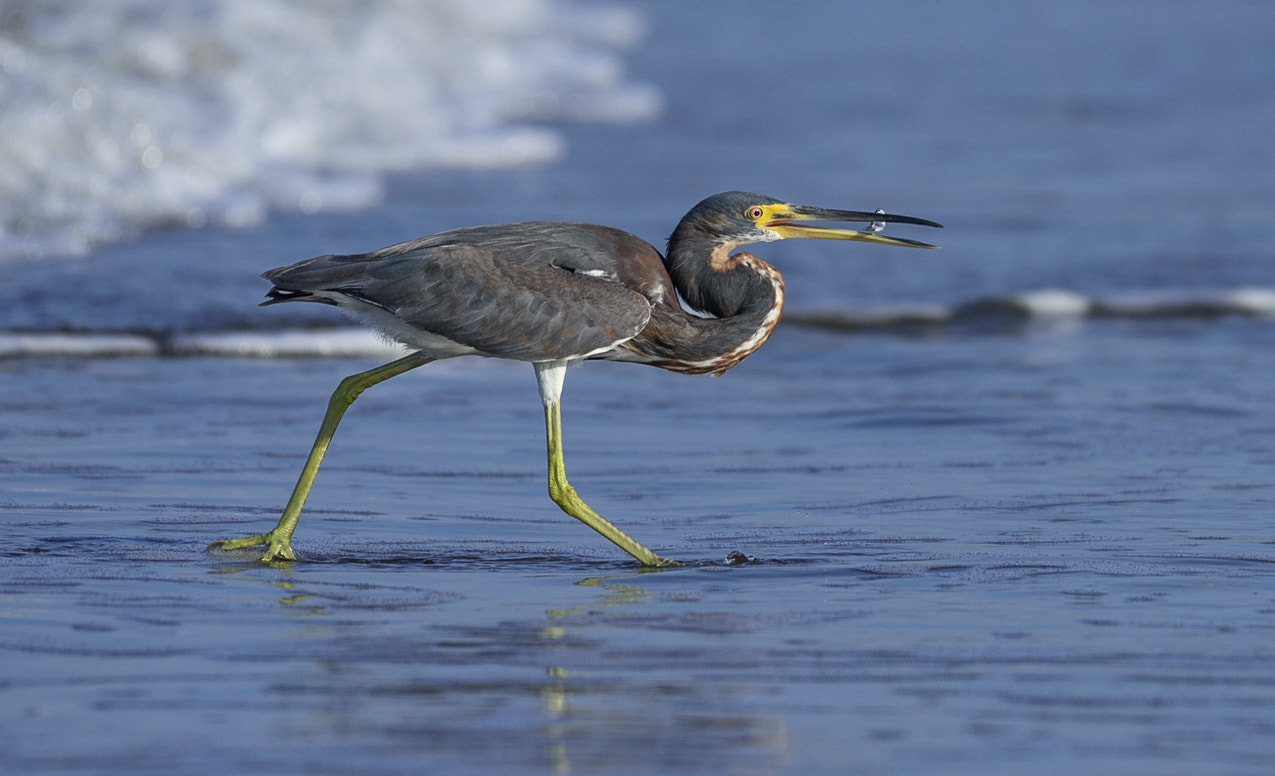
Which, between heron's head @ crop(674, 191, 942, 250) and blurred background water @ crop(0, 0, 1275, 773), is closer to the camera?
blurred background water @ crop(0, 0, 1275, 773)

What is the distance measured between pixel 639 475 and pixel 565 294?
65.6 inches

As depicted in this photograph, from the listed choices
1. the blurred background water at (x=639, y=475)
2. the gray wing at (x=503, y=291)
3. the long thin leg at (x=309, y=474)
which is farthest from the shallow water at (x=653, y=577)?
the gray wing at (x=503, y=291)

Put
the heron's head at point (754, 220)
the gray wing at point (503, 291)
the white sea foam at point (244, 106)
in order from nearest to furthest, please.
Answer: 1. the gray wing at point (503, 291)
2. the heron's head at point (754, 220)
3. the white sea foam at point (244, 106)

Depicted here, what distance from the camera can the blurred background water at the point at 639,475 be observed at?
464cm

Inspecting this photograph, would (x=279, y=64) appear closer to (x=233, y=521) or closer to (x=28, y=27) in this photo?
(x=28, y=27)

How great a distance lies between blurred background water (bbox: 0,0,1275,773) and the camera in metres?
4.64

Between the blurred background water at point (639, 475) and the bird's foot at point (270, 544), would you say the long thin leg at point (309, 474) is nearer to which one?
the bird's foot at point (270, 544)

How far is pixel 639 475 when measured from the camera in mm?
8156

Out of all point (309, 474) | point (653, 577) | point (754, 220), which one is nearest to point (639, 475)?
point (754, 220)

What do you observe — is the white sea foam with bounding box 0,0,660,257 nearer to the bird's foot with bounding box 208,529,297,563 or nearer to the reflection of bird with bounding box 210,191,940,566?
the reflection of bird with bounding box 210,191,940,566

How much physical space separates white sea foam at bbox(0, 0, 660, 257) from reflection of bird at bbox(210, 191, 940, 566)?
780cm

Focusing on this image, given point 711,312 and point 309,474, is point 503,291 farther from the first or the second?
point 309,474

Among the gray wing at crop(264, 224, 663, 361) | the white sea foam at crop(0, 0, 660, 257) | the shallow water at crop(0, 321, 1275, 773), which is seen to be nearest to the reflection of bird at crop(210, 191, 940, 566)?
the gray wing at crop(264, 224, 663, 361)

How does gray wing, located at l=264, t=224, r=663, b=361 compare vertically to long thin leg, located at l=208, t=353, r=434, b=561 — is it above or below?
above
